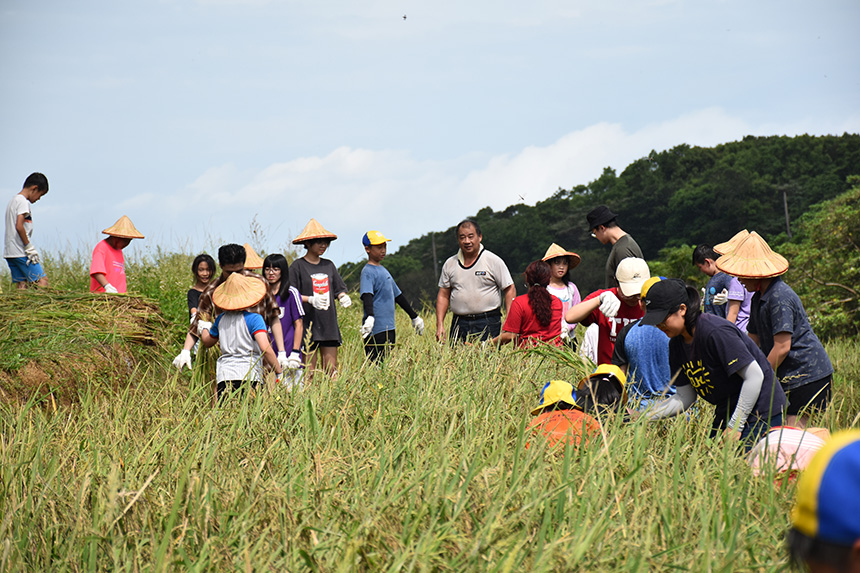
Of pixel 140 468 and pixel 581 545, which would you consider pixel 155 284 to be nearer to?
pixel 140 468

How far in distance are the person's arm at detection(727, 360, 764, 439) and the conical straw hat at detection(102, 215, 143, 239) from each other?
5439 millimetres

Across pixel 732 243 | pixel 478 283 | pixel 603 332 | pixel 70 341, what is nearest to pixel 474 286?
pixel 478 283

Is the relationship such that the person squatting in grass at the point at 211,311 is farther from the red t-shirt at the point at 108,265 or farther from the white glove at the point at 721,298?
the white glove at the point at 721,298

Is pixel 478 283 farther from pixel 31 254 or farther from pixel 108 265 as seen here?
pixel 31 254

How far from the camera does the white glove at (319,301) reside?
19.2 feet

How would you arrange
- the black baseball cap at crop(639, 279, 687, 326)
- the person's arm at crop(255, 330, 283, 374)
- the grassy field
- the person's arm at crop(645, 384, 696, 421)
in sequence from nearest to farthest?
1. the grassy field
2. the black baseball cap at crop(639, 279, 687, 326)
3. the person's arm at crop(645, 384, 696, 421)
4. the person's arm at crop(255, 330, 283, 374)

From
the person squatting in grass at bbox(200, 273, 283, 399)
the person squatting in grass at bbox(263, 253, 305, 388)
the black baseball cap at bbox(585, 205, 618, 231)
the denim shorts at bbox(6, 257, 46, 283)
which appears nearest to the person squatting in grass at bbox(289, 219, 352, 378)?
the person squatting in grass at bbox(263, 253, 305, 388)

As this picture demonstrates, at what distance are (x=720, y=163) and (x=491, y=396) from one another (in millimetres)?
35352

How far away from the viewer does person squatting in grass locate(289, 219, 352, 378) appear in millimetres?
5883

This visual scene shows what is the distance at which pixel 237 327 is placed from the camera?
186 inches

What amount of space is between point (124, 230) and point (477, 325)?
11.2ft

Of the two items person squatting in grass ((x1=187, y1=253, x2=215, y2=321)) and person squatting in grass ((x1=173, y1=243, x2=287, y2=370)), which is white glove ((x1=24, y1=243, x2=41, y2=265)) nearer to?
person squatting in grass ((x1=187, y1=253, x2=215, y2=321))

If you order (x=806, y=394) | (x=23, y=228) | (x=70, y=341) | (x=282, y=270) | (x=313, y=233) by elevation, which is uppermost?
(x=23, y=228)

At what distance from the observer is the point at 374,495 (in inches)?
96.3
